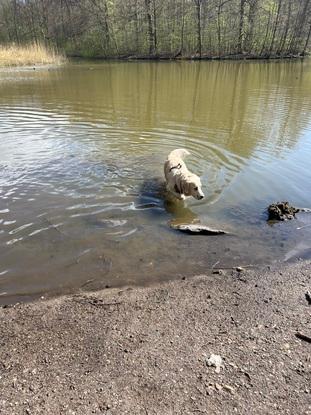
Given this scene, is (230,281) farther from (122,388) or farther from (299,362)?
(122,388)

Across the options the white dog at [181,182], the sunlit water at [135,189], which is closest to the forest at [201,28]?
the sunlit water at [135,189]

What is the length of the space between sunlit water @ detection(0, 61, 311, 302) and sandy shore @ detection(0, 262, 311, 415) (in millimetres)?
582

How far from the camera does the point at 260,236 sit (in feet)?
20.4

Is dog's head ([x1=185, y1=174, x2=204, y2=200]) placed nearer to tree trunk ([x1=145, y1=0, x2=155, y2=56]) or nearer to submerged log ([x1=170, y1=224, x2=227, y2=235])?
submerged log ([x1=170, y1=224, x2=227, y2=235])

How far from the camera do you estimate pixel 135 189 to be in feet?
26.2

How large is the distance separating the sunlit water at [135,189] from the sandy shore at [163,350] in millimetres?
582

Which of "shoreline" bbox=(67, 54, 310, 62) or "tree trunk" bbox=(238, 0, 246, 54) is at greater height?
"tree trunk" bbox=(238, 0, 246, 54)

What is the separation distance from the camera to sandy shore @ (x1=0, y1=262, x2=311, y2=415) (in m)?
3.21

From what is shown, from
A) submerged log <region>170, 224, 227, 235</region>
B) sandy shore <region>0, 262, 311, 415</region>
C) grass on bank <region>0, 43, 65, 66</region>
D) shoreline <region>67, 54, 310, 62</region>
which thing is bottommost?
shoreline <region>67, 54, 310, 62</region>

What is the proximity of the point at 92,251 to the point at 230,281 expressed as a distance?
2214mm

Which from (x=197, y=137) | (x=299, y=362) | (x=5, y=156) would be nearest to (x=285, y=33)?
(x=197, y=137)

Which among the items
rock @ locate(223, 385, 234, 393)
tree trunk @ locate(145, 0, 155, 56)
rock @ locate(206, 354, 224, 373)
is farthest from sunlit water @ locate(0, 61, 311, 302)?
tree trunk @ locate(145, 0, 155, 56)

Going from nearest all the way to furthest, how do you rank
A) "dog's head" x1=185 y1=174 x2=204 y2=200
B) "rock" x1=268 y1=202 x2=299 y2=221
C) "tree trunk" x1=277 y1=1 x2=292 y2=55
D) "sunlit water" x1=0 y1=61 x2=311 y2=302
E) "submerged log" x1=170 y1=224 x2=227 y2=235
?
"sunlit water" x1=0 y1=61 x2=311 y2=302 → "submerged log" x1=170 y1=224 x2=227 y2=235 → "rock" x1=268 y1=202 x2=299 y2=221 → "dog's head" x1=185 y1=174 x2=204 y2=200 → "tree trunk" x1=277 y1=1 x2=292 y2=55

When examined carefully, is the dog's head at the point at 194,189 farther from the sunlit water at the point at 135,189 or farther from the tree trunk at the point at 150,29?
the tree trunk at the point at 150,29
